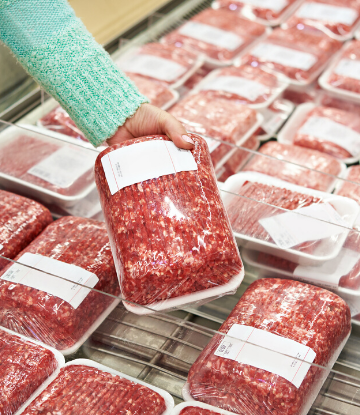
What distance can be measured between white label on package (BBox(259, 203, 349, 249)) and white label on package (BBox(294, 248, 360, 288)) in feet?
0.25

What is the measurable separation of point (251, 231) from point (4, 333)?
0.80 m

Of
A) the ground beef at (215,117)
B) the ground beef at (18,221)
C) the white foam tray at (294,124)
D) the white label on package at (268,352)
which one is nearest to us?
the white label on package at (268,352)

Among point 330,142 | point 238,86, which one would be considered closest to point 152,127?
point 330,142

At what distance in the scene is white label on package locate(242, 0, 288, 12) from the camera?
3442mm

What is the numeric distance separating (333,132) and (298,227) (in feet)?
3.09

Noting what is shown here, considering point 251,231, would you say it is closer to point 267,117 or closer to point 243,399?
point 243,399

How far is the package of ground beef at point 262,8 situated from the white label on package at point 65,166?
6.19 feet

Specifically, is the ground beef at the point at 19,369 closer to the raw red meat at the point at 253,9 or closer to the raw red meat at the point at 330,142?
the raw red meat at the point at 330,142

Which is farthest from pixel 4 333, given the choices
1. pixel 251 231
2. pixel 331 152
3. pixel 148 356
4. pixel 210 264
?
pixel 331 152

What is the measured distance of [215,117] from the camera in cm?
239

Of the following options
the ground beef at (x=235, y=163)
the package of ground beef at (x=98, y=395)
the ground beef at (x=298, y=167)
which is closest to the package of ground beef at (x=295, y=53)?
the ground beef at (x=298, y=167)

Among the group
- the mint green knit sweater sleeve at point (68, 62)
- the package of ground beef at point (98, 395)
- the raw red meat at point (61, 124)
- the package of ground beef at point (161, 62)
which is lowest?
the package of ground beef at point (161, 62)

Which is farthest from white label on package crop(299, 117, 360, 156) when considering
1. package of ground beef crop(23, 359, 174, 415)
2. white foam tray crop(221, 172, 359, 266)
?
package of ground beef crop(23, 359, 174, 415)

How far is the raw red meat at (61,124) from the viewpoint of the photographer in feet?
7.72
